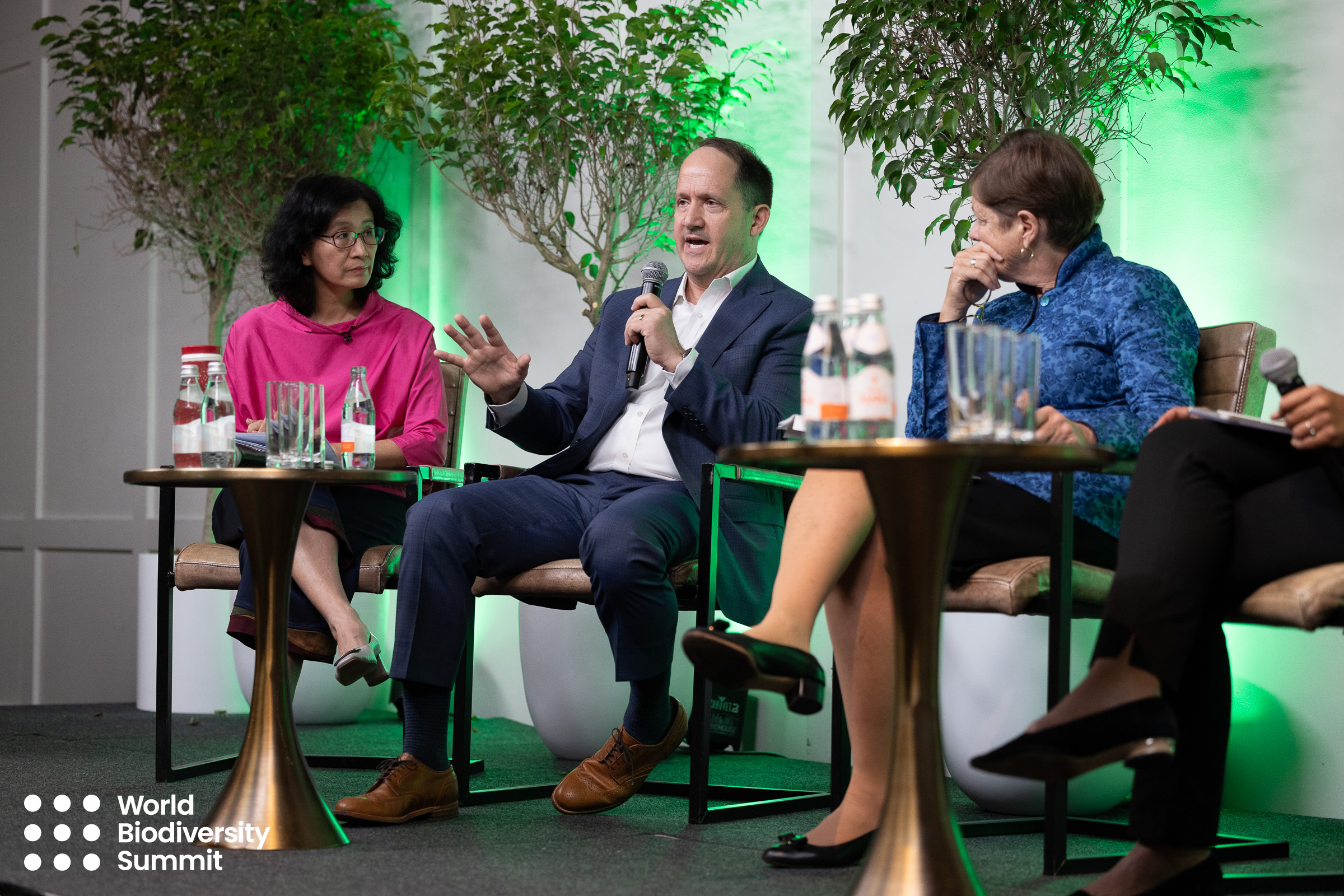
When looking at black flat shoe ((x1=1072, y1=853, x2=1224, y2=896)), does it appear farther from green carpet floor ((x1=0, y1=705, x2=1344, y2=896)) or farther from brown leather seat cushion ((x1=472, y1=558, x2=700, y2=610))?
brown leather seat cushion ((x1=472, y1=558, x2=700, y2=610))

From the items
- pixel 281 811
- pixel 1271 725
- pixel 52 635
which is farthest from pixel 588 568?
pixel 52 635

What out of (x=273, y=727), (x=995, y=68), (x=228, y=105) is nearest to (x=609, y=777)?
(x=273, y=727)

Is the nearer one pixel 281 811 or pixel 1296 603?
pixel 1296 603

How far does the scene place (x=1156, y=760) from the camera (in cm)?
138

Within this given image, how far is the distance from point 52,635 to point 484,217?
8.72 feet

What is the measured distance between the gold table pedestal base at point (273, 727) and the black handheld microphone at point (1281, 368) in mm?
1383

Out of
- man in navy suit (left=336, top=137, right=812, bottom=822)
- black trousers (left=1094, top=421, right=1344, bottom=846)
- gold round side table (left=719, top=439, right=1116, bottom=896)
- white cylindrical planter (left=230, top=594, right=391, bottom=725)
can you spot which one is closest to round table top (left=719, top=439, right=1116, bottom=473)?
gold round side table (left=719, top=439, right=1116, bottom=896)

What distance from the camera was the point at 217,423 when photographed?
2135mm

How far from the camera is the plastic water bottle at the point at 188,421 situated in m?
2.13

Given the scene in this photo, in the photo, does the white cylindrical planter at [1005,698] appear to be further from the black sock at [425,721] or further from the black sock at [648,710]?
the black sock at [425,721]

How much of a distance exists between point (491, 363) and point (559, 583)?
18.4 inches

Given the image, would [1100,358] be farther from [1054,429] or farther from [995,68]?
[995,68]

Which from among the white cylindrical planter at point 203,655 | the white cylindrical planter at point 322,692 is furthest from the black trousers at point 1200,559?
the white cylindrical planter at point 203,655

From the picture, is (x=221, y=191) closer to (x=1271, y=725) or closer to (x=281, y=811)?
(x=281, y=811)
